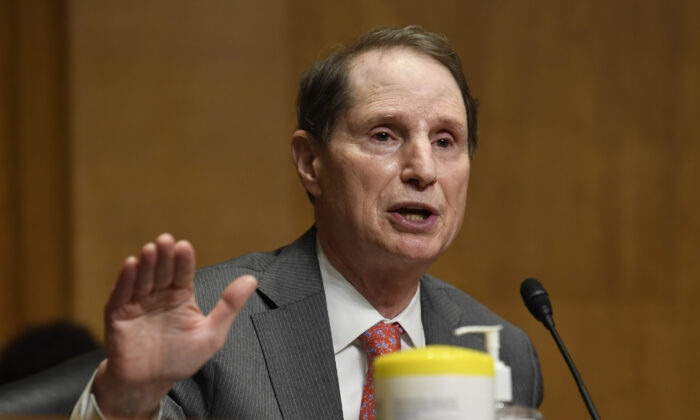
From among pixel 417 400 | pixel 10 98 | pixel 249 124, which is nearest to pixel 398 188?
pixel 417 400

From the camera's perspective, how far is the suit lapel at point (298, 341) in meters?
1.79

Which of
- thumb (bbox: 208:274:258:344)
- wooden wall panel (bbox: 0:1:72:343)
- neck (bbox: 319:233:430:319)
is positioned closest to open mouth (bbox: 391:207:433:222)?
neck (bbox: 319:233:430:319)

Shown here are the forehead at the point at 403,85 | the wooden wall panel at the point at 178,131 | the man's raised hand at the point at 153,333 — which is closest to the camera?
the man's raised hand at the point at 153,333

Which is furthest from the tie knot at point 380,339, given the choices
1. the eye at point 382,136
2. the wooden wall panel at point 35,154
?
the wooden wall panel at point 35,154

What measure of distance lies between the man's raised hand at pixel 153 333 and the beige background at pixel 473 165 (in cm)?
208

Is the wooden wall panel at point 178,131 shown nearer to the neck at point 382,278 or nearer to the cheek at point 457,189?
the neck at point 382,278

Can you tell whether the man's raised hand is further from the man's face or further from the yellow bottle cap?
the man's face

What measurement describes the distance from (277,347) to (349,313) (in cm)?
21

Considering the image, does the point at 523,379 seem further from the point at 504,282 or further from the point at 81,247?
the point at 81,247

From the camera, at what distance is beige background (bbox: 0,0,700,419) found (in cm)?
339

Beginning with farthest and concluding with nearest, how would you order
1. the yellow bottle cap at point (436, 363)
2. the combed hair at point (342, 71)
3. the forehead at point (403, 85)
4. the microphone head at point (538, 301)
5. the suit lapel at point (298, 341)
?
the combed hair at point (342, 71) < the forehead at point (403, 85) < the suit lapel at point (298, 341) < the microphone head at point (538, 301) < the yellow bottle cap at point (436, 363)

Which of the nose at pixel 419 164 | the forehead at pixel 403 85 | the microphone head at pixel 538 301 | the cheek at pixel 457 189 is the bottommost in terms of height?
the microphone head at pixel 538 301

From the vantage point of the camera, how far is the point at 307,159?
88.0 inches

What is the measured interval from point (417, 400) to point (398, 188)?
1.00 metres
